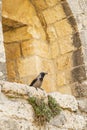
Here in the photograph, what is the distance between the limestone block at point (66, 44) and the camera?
20.2 ft

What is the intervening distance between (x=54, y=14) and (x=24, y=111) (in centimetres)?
171

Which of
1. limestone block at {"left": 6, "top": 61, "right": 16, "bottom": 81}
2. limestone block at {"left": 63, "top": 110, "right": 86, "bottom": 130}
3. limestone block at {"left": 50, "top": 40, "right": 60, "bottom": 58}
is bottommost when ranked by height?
limestone block at {"left": 63, "top": 110, "right": 86, "bottom": 130}

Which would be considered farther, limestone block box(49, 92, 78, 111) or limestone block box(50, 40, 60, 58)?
limestone block box(50, 40, 60, 58)

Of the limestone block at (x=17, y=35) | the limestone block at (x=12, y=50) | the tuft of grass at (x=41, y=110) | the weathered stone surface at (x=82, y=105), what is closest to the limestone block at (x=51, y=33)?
the limestone block at (x=17, y=35)

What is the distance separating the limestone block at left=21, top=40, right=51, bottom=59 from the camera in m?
6.27

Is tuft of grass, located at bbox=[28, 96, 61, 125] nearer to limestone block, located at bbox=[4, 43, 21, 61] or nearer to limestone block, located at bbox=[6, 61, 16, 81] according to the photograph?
limestone block, located at bbox=[6, 61, 16, 81]

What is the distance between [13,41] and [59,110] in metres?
1.45

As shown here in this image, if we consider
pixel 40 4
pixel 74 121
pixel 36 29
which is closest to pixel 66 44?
pixel 36 29

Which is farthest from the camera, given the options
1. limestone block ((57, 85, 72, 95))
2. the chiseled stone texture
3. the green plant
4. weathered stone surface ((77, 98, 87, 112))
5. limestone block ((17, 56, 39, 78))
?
limestone block ((17, 56, 39, 78))

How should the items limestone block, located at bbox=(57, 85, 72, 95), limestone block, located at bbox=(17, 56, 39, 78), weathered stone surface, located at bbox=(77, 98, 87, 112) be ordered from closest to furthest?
1. weathered stone surface, located at bbox=(77, 98, 87, 112)
2. limestone block, located at bbox=(57, 85, 72, 95)
3. limestone block, located at bbox=(17, 56, 39, 78)

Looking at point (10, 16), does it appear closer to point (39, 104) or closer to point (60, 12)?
point (60, 12)

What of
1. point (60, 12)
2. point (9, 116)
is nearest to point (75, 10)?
point (60, 12)

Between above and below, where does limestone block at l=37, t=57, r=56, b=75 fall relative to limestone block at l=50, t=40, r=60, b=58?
below

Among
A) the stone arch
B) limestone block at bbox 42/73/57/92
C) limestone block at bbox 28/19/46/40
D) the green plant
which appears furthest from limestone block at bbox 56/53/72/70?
the green plant
